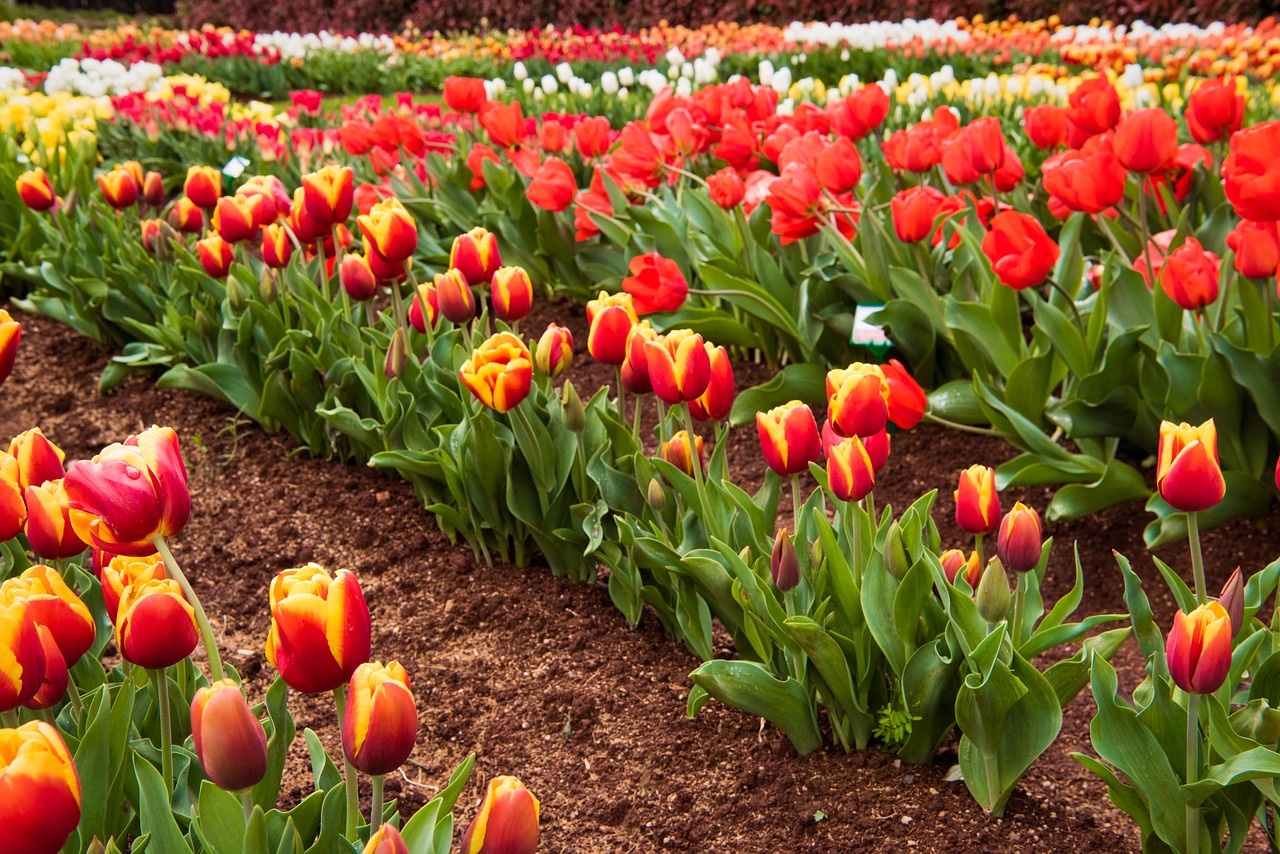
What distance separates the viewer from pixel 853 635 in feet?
5.90

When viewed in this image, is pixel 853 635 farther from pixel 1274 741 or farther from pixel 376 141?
pixel 376 141

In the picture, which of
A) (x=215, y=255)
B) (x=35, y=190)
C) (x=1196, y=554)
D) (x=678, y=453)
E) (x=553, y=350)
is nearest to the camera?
(x=1196, y=554)

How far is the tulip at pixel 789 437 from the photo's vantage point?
5.55ft

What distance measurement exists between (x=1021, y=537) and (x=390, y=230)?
4.46 feet

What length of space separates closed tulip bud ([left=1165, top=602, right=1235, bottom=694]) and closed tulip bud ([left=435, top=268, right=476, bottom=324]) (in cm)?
148

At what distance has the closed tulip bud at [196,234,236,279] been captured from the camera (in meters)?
2.91

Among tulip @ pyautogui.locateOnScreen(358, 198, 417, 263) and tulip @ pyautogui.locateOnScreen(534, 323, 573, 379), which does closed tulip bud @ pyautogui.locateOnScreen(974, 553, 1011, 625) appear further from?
tulip @ pyautogui.locateOnScreen(358, 198, 417, 263)

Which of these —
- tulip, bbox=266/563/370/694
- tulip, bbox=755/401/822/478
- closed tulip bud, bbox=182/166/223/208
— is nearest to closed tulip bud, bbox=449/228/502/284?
tulip, bbox=755/401/822/478

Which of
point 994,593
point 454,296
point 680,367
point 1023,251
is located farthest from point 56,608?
point 1023,251

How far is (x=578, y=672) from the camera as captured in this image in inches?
87.9

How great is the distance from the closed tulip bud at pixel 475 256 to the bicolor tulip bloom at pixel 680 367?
0.74 metres

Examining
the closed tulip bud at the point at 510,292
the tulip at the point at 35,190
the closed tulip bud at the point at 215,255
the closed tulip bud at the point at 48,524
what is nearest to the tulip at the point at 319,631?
the closed tulip bud at the point at 48,524

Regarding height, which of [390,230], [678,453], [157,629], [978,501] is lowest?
[678,453]

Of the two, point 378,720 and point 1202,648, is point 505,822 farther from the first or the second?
point 1202,648
